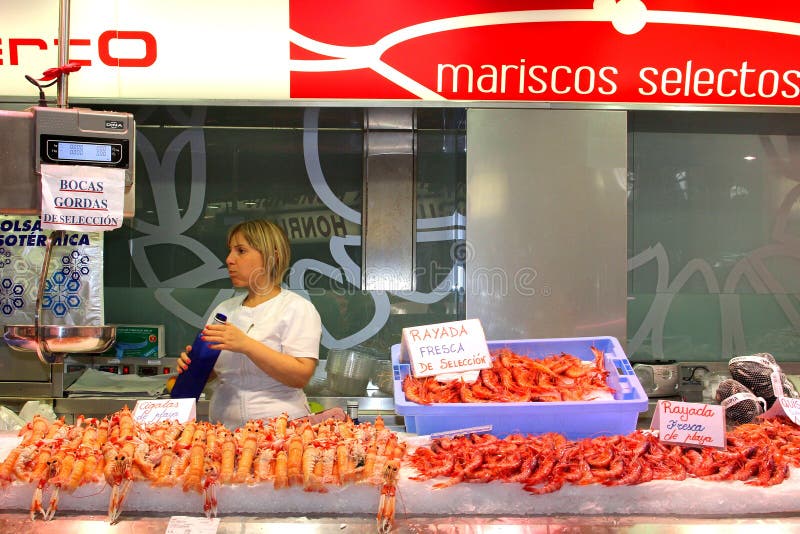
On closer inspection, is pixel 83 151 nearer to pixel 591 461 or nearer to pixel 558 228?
pixel 591 461

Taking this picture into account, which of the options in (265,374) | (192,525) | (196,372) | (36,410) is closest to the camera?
(192,525)

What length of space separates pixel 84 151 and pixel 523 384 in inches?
58.5

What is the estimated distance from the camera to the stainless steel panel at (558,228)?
408cm

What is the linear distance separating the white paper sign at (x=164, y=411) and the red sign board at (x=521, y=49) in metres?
2.17

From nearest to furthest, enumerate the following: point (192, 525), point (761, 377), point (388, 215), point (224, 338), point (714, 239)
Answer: point (192, 525)
point (761, 377)
point (224, 338)
point (388, 215)
point (714, 239)

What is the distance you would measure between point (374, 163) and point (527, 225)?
1093 millimetres

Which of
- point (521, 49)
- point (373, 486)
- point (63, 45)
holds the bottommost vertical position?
point (373, 486)

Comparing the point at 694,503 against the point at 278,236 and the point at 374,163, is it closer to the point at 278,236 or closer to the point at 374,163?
the point at 278,236

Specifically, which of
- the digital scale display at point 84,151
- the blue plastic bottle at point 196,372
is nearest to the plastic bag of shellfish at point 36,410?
the blue plastic bottle at point 196,372

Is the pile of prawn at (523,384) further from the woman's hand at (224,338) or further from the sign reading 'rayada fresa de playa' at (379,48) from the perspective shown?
the sign reading 'rayada fresa de playa' at (379,48)

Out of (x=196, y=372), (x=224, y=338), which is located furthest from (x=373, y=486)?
(x=196, y=372)

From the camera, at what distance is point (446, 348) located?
2.39 metres

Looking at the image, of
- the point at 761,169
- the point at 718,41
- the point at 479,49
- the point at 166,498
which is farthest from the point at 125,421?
the point at 761,169

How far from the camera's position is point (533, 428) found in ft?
7.38
